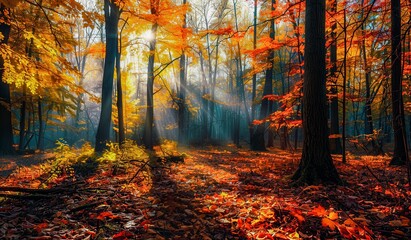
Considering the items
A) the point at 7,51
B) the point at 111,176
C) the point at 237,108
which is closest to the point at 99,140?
the point at 111,176

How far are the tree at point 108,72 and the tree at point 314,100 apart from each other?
7531 millimetres

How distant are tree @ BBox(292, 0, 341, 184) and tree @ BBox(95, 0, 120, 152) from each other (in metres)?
7.53

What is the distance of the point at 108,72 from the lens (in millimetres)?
9672

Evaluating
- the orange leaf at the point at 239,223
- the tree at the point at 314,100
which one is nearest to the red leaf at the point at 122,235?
the orange leaf at the point at 239,223

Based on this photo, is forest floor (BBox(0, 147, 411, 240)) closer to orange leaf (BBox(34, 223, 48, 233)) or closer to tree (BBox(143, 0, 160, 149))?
orange leaf (BBox(34, 223, 48, 233))

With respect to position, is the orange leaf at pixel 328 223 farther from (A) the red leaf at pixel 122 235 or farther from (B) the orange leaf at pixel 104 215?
(B) the orange leaf at pixel 104 215

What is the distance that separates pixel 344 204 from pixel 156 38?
966 centimetres

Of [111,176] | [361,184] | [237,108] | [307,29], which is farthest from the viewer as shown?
[237,108]

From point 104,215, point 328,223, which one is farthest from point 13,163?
point 328,223

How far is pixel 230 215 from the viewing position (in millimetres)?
3117

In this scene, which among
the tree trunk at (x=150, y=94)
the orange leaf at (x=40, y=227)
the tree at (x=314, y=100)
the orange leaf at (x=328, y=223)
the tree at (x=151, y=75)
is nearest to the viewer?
the orange leaf at (x=328, y=223)

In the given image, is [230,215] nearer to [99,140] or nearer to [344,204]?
[344,204]

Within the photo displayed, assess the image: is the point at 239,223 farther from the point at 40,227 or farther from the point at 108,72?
the point at 108,72

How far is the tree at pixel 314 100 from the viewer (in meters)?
4.61
